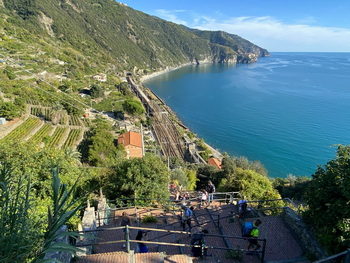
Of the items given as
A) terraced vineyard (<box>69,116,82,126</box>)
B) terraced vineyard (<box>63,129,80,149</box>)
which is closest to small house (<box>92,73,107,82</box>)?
terraced vineyard (<box>69,116,82,126</box>)

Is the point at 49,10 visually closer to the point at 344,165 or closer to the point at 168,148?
the point at 168,148

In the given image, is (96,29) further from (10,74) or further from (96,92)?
(10,74)

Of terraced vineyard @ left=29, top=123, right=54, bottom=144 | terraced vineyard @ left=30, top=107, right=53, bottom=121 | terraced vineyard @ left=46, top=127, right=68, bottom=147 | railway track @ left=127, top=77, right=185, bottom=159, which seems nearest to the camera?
terraced vineyard @ left=29, top=123, right=54, bottom=144

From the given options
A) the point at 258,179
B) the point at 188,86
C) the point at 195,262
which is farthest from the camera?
the point at 188,86

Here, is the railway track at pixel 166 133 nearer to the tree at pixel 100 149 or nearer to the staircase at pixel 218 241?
the tree at pixel 100 149

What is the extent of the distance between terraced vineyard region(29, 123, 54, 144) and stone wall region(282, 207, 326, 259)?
1287 inches

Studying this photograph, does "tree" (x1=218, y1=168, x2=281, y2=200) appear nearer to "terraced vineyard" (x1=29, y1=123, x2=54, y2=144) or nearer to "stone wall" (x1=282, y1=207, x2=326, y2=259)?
"stone wall" (x1=282, y1=207, x2=326, y2=259)

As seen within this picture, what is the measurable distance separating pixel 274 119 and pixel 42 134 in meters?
57.0

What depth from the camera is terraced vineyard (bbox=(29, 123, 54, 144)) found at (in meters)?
33.5

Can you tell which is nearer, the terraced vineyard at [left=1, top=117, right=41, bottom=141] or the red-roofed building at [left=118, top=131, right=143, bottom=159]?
the terraced vineyard at [left=1, top=117, right=41, bottom=141]

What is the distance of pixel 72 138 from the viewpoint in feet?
128

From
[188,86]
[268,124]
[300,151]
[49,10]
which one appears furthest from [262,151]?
[49,10]

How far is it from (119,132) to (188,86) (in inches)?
2978

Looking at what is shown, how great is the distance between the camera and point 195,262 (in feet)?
21.7
